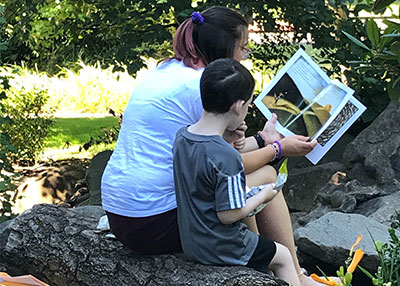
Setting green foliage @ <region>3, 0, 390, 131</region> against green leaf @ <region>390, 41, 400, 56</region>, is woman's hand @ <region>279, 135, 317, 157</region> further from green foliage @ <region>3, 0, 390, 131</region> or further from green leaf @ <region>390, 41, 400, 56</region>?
green foliage @ <region>3, 0, 390, 131</region>

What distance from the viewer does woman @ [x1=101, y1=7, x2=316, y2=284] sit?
3.32 metres

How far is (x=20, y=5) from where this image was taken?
657cm

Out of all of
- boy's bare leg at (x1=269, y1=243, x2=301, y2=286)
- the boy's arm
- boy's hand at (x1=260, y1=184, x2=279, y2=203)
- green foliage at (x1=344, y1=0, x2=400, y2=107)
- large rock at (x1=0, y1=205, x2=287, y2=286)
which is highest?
green foliage at (x1=344, y1=0, x2=400, y2=107)

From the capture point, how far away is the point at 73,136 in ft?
30.3

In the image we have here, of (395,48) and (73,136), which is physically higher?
(395,48)

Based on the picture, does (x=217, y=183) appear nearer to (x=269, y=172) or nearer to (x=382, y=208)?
(x=269, y=172)

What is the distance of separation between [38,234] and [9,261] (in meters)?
0.26

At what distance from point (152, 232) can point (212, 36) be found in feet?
2.99

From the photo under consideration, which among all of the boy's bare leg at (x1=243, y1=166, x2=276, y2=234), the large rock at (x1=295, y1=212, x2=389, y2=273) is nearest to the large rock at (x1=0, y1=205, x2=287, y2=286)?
the boy's bare leg at (x1=243, y1=166, x2=276, y2=234)

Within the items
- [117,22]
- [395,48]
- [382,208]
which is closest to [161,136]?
[395,48]

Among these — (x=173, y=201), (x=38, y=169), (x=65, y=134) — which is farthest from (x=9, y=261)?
(x=65, y=134)

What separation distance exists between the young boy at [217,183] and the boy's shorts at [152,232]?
13 centimetres

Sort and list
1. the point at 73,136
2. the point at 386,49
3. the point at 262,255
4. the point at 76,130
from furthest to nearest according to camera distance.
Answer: the point at 76,130, the point at 73,136, the point at 262,255, the point at 386,49

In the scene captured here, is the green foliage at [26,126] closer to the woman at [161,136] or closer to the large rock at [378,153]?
the large rock at [378,153]
